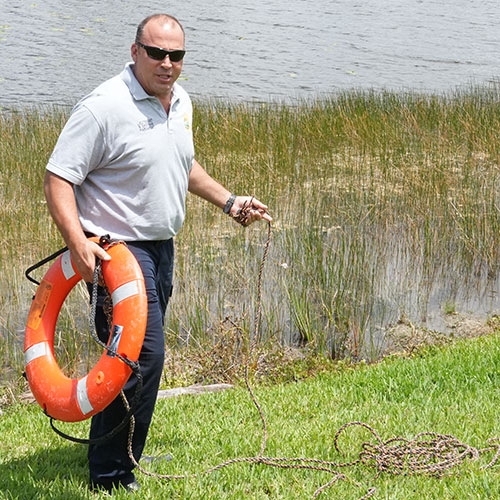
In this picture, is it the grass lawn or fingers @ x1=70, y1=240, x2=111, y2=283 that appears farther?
the grass lawn

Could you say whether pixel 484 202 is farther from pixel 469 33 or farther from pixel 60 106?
pixel 469 33

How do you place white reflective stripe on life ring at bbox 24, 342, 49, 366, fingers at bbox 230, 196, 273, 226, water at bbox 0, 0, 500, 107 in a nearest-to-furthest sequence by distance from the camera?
white reflective stripe on life ring at bbox 24, 342, 49, 366 < fingers at bbox 230, 196, 273, 226 < water at bbox 0, 0, 500, 107

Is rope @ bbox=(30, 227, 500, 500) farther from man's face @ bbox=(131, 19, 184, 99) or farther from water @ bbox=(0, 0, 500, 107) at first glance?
water @ bbox=(0, 0, 500, 107)

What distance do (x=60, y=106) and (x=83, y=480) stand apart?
9.37 meters

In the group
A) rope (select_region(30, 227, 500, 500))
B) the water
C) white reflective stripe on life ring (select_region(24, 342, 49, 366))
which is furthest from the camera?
the water

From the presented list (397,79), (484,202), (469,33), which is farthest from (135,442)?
(469,33)

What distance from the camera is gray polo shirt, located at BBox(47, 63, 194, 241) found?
269cm

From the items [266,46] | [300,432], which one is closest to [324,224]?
[300,432]

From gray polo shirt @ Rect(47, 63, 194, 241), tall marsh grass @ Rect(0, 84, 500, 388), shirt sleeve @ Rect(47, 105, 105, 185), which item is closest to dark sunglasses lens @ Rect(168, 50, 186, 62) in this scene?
gray polo shirt @ Rect(47, 63, 194, 241)

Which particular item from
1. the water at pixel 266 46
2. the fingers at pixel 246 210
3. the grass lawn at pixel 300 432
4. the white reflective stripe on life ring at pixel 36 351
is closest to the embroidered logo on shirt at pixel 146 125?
the fingers at pixel 246 210

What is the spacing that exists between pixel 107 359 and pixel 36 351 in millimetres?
400

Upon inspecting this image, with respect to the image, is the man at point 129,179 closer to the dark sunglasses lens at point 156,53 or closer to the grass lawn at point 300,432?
the dark sunglasses lens at point 156,53

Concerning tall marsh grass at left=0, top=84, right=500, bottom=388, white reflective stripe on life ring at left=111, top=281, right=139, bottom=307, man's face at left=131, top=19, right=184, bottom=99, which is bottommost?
tall marsh grass at left=0, top=84, right=500, bottom=388

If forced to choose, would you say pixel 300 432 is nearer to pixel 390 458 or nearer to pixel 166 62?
pixel 390 458
